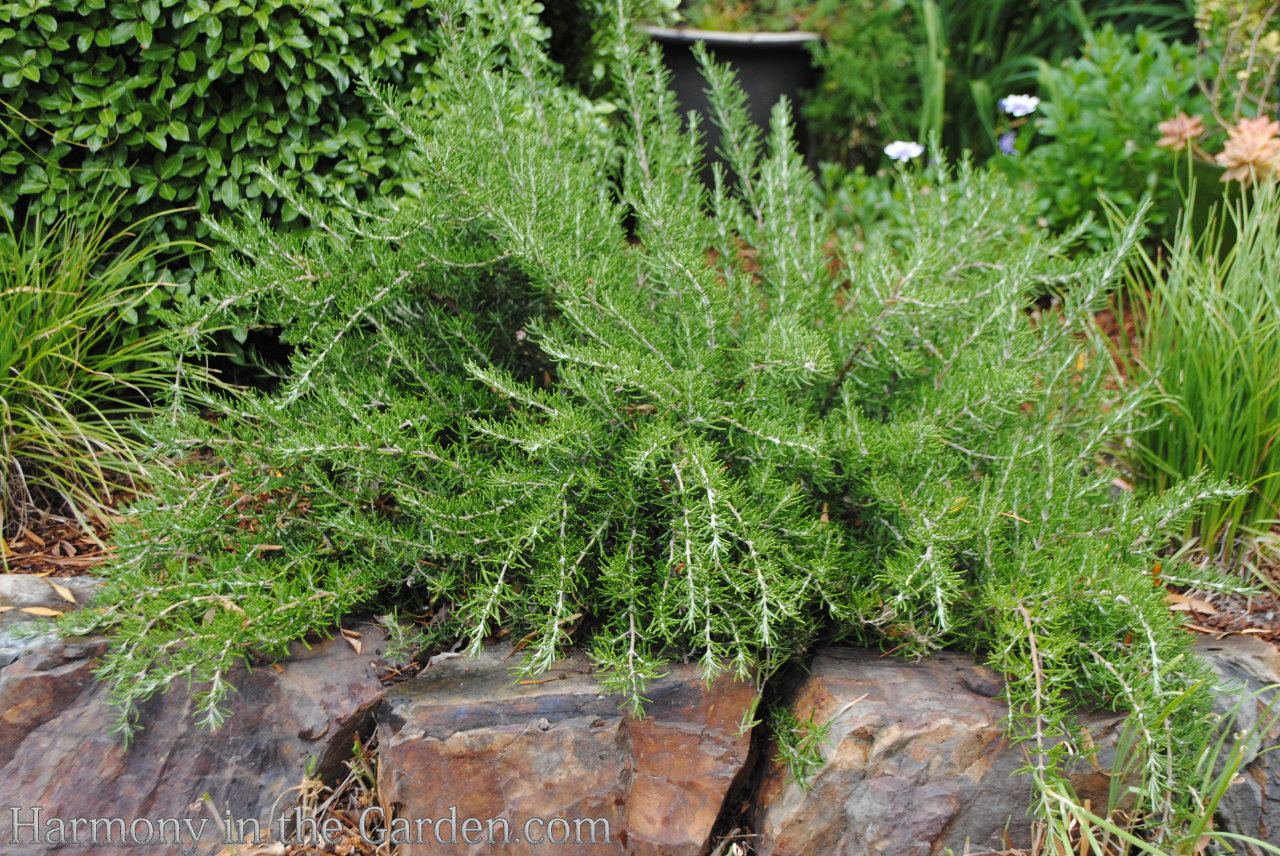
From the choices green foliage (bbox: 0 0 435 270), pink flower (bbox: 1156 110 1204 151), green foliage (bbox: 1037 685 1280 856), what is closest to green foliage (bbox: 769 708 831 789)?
green foliage (bbox: 1037 685 1280 856)

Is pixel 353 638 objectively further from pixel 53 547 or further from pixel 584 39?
pixel 584 39

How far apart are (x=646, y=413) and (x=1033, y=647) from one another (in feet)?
3.08

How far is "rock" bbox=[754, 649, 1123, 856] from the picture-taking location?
1826mm

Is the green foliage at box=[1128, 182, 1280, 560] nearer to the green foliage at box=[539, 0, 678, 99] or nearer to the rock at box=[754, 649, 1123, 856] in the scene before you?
the rock at box=[754, 649, 1123, 856]

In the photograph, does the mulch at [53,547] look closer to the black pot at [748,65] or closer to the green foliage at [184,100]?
the green foliage at [184,100]

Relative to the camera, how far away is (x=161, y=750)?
76.4 inches

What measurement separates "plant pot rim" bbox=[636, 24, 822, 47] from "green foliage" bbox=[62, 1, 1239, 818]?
2632mm

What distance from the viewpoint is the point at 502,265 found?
2.40 meters

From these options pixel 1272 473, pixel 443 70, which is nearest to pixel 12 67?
pixel 443 70

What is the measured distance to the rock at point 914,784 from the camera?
183cm

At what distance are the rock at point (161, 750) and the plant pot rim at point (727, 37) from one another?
3771 millimetres

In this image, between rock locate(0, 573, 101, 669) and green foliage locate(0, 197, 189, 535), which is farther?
green foliage locate(0, 197, 189, 535)

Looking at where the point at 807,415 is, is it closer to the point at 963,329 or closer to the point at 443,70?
the point at 963,329

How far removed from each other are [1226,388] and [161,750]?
2.83 m
